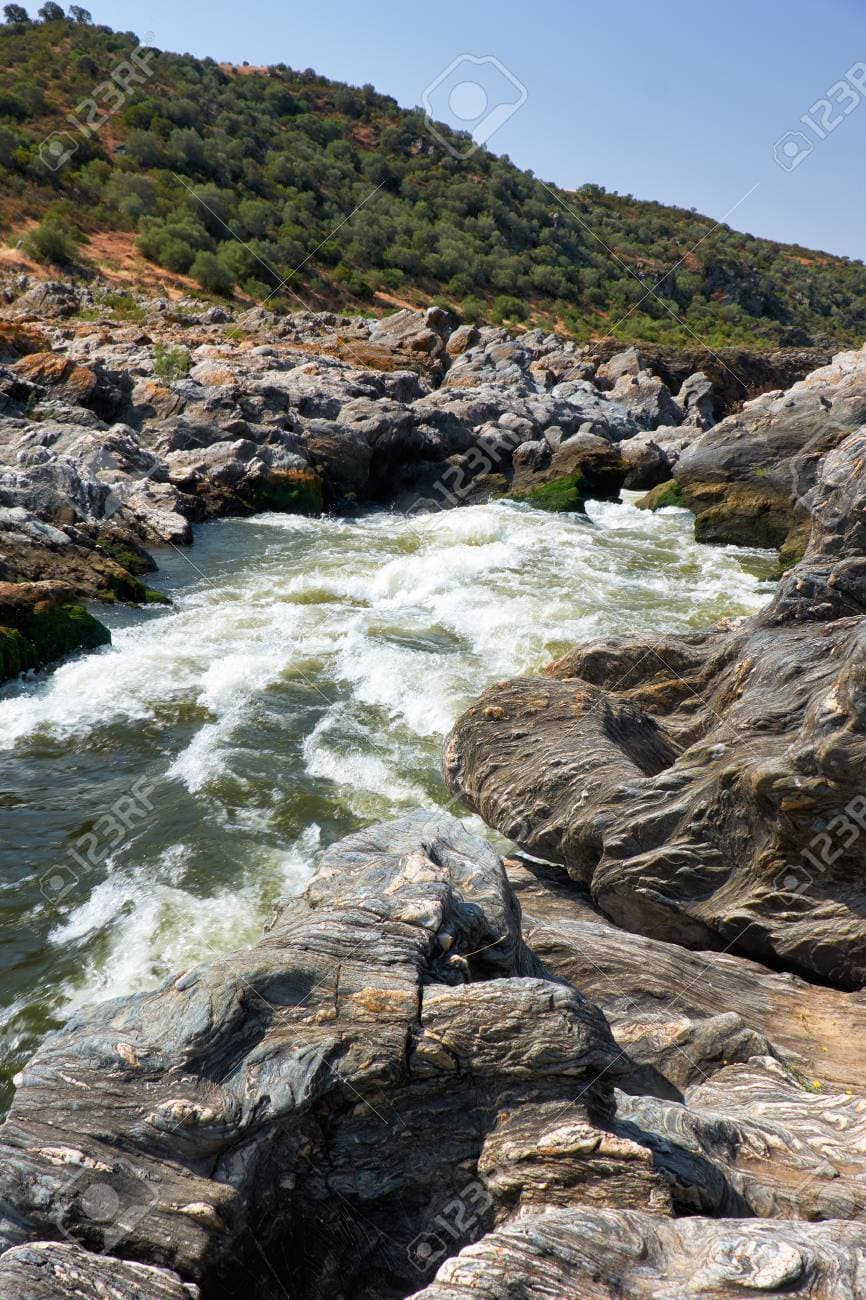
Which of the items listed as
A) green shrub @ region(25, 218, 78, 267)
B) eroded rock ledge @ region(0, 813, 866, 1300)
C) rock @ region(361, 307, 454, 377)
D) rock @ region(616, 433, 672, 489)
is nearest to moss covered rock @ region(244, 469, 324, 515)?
rock @ region(616, 433, 672, 489)

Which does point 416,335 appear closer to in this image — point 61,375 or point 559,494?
point 559,494

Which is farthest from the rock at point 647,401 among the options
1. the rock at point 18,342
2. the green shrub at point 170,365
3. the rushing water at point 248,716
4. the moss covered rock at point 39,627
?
the moss covered rock at point 39,627

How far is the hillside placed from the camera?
4947 cm

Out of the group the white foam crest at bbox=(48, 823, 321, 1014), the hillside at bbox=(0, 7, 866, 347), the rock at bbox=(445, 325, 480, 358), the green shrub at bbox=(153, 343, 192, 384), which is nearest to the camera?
the white foam crest at bbox=(48, 823, 321, 1014)

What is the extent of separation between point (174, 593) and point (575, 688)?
9.80 meters

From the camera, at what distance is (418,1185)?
349 cm

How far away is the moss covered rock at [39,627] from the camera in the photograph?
11945 millimetres

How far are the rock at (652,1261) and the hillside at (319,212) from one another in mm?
48680

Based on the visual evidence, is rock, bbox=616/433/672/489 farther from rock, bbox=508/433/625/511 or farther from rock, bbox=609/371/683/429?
rock, bbox=609/371/683/429

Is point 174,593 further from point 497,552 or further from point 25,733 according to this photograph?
point 497,552

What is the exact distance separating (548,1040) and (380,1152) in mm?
820

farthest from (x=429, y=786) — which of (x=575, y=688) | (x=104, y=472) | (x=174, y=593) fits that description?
(x=104, y=472)

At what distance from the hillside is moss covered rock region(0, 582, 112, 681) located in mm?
37794

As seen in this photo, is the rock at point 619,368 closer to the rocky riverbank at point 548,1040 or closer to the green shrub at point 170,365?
the green shrub at point 170,365
